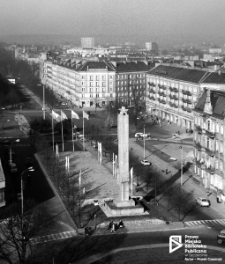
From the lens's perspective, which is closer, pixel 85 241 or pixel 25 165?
pixel 85 241

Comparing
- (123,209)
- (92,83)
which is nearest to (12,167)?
(123,209)

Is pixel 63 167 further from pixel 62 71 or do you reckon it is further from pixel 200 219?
pixel 62 71

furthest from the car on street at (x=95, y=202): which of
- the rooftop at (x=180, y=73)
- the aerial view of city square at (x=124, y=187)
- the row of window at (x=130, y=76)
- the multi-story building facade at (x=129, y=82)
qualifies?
the row of window at (x=130, y=76)

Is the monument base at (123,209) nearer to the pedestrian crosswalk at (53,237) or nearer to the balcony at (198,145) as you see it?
the pedestrian crosswalk at (53,237)

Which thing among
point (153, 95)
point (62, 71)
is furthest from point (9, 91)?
Result: point (153, 95)

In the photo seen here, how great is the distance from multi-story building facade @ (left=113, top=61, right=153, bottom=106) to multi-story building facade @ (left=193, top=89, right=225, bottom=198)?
54.9 meters

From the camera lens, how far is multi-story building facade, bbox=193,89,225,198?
1671 inches

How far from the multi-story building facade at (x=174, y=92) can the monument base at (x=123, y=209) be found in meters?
36.9

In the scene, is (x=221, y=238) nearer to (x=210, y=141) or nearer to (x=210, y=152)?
(x=210, y=152)

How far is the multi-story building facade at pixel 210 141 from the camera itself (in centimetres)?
4244

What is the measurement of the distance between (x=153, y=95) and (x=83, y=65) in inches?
747

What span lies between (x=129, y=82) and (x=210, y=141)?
61567 millimetres

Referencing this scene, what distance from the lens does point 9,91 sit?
112 m

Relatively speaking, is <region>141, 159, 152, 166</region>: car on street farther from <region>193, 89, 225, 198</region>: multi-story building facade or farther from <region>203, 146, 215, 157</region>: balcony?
<region>203, 146, 215, 157</region>: balcony
